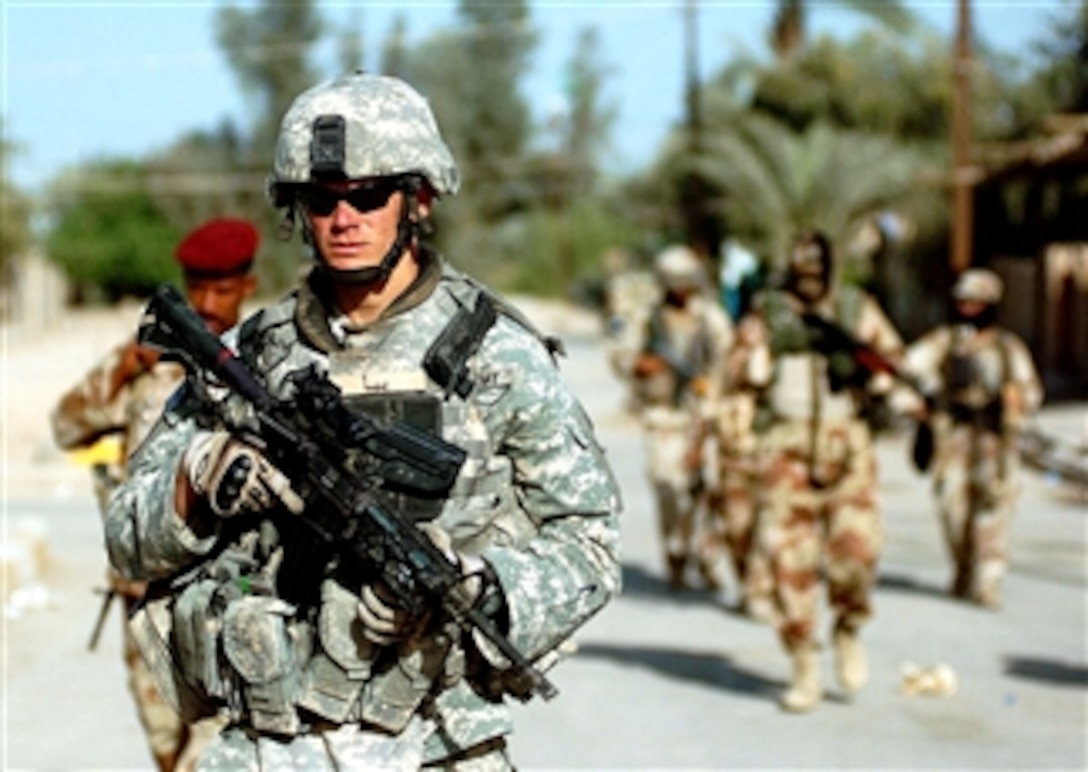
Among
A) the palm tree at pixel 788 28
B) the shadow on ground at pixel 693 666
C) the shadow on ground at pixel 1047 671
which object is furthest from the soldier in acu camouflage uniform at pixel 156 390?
the palm tree at pixel 788 28

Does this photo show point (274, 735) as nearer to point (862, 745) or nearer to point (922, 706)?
point (862, 745)

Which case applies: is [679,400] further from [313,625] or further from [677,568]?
[313,625]

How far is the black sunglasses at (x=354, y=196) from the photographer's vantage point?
3684mm

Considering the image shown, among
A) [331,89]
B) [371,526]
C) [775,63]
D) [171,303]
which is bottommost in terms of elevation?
[775,63]

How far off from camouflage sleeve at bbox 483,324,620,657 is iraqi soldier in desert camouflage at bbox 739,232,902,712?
193 inches

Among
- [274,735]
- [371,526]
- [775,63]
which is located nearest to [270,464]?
[371,526]

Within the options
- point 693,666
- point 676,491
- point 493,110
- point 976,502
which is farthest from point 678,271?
point 493,110

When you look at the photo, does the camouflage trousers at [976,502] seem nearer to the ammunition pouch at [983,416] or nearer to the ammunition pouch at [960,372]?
the ammunition pouch at [983,416]

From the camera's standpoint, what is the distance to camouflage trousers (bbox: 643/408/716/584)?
11844 millimetres

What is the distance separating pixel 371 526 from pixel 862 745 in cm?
474

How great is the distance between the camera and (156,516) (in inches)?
140

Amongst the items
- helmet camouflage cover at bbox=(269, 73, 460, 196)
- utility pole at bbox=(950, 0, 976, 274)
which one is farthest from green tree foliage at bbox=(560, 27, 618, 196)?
helmet camouflage cover at bbox=(269, 73, 460, 196)

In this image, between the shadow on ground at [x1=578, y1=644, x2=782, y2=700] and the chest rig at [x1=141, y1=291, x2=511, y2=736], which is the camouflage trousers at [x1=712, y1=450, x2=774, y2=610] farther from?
the chest rig at [x1=141, y1=291, x2=511, y2=736]

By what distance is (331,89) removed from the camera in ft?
12.5
